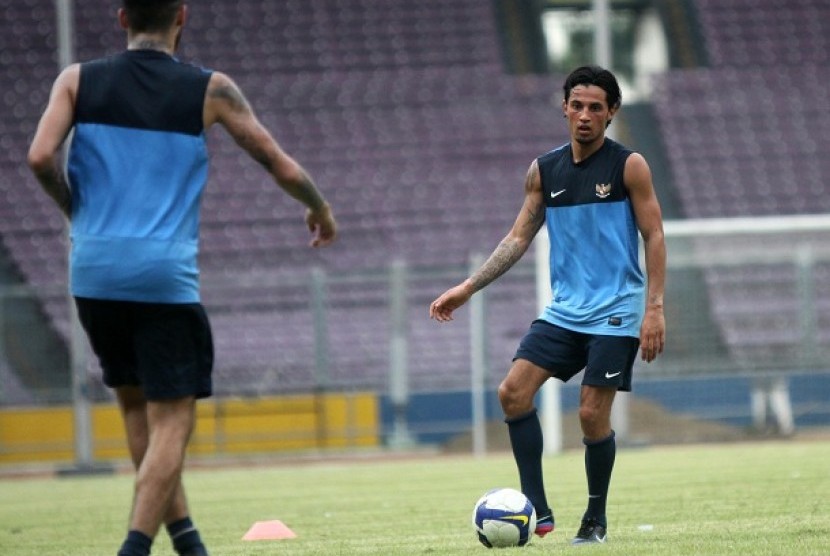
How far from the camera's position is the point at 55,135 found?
5.28 m

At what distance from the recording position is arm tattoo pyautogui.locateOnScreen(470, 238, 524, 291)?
712 cm

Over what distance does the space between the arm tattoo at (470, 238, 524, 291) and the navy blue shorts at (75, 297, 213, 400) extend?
6.44 ft

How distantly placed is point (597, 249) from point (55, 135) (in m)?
2.63

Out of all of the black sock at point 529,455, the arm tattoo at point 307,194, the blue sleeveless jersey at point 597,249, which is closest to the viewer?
the arm tattoo at point 307,194

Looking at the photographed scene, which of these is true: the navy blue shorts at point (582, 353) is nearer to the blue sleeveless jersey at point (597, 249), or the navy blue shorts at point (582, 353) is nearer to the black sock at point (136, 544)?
the blue sleeveless jersey at point (597, 249)

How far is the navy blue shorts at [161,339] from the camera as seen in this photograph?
17.4ft

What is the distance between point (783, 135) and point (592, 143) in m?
18.4

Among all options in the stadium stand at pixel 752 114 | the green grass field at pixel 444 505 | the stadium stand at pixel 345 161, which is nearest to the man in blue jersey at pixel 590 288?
the green grass field at pixel 444 505

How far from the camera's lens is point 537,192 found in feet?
23.9

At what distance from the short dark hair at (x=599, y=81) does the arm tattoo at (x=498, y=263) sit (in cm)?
72

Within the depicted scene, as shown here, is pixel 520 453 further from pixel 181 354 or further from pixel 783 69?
pixel 783 69

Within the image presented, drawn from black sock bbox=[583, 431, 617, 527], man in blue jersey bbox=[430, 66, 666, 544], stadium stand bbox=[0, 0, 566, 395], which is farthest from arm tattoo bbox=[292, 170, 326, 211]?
stadium stand bbox=[0, 0, 566, 395]

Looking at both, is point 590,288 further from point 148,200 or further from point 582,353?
point 148,200

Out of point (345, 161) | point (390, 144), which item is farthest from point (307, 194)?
point (390, 144)
